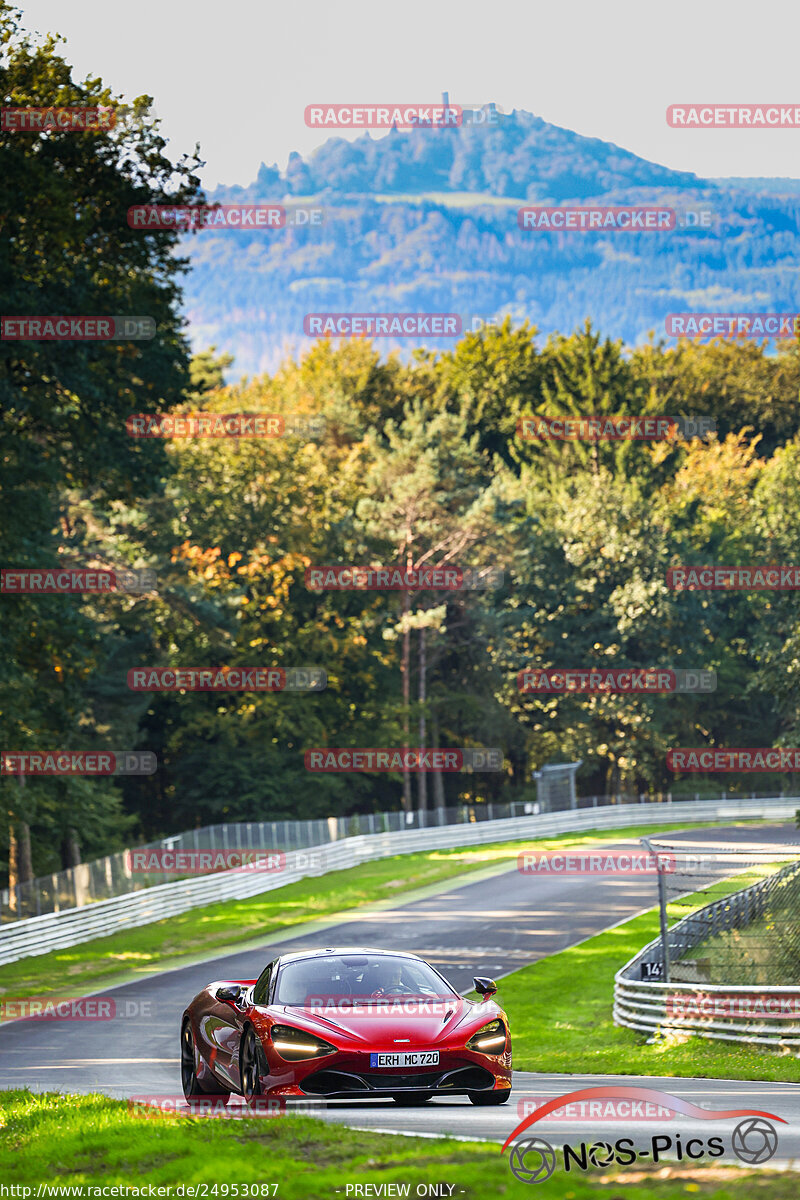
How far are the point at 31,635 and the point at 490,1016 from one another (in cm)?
2256

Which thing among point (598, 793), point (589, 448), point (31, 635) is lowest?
point (598, 793)

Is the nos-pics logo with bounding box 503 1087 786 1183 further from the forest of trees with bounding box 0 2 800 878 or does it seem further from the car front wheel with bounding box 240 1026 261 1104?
the forest of trees with bounding box 0 2 800 878

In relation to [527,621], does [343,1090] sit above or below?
below

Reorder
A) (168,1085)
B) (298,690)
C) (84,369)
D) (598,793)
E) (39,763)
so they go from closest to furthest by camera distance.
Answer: (168,1085) < (84,369) < (39,763) < (298,690) < (598,793)

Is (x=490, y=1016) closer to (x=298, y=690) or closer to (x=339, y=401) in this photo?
(x=298, y=690)

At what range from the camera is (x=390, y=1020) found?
995 cm

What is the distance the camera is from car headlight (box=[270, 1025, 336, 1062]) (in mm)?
9609

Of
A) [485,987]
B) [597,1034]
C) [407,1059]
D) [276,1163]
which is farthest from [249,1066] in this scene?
[597,1034]

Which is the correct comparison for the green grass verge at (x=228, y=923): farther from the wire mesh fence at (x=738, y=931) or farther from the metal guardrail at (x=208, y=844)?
the wire mesh fence at (x=738, y=931)

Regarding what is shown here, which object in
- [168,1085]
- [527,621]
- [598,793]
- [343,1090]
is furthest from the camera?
[598,793]

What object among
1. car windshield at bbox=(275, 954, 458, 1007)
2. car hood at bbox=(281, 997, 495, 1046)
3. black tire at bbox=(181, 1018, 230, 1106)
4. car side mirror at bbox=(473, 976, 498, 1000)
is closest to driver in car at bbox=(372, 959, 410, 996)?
car windshield at bbox=(275, 954, 458, 1007)

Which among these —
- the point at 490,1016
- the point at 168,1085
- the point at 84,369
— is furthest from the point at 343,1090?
the point at 84,369

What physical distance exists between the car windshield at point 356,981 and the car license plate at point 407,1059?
874 mm

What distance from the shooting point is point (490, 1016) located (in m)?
10.1
